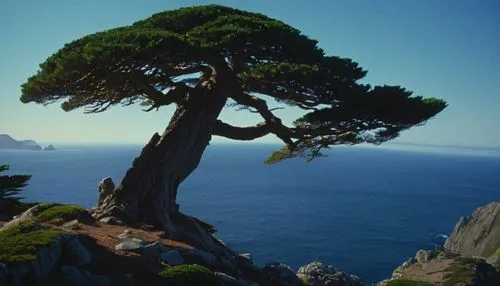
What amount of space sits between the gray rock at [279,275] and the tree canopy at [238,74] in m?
5.60

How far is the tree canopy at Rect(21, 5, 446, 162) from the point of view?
1335 cm

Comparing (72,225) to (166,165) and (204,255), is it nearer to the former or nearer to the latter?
(166,165)

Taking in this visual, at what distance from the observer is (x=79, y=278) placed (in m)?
10.1

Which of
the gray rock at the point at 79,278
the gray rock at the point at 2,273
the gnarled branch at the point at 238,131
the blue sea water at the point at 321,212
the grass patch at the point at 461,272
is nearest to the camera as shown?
the gray rock at the point at 2,273

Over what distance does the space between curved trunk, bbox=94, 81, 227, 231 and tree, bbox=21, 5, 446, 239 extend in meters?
0.04

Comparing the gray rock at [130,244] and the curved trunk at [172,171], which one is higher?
the curved trunk at [172,171]

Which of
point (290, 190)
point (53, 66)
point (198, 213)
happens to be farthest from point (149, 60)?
point (290, 190)

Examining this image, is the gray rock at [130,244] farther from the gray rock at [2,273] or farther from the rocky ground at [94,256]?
the gray rock at [2,273]

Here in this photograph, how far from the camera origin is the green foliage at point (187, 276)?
11.2m

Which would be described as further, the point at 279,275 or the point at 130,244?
the point at 279,275

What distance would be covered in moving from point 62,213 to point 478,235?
84.9 metres

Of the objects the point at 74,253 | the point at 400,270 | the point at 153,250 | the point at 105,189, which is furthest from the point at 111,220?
the point at 400,270

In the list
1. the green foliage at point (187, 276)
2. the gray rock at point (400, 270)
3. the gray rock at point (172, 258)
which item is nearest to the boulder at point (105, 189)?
the gray rock at point (172, 258)

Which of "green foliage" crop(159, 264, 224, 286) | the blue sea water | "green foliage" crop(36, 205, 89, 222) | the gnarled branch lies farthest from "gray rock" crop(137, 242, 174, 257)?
the blue sea water
